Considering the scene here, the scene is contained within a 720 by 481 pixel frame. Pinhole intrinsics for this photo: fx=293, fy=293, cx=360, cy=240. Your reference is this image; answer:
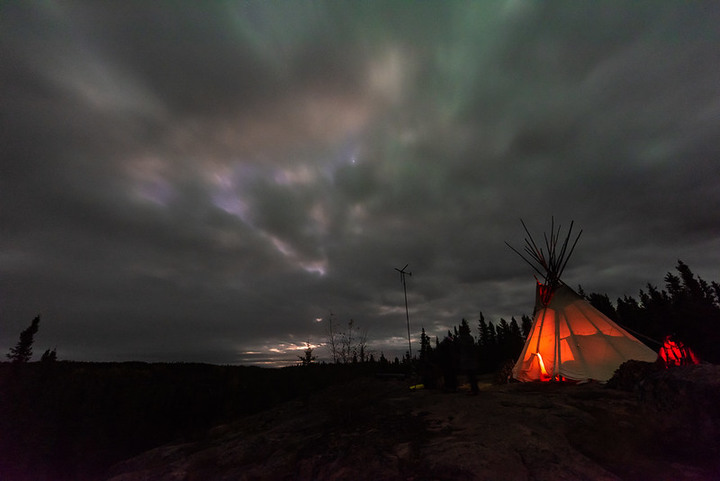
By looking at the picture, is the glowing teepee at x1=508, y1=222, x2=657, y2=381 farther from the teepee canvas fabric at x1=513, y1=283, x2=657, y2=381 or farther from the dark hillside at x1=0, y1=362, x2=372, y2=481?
the dark hillside at x1=0, y1=362, x2=372, y2=481

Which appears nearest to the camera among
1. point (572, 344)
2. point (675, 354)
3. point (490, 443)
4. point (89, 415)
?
point (490, 443)

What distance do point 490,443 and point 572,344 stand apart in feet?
35.0

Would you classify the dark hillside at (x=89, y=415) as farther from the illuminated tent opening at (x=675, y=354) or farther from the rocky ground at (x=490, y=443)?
the illuminated tent opening at (x=675, y=354)

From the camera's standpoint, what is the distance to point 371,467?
4.92 meters

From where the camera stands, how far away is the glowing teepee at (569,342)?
12109 millimetres

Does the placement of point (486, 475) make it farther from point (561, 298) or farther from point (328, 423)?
point (561, 298)

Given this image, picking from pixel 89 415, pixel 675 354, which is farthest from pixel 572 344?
pixel 89 415

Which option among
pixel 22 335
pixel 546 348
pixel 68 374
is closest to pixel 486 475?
pixel 546 348

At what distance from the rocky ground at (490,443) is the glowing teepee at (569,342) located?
3.84m

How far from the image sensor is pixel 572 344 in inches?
513

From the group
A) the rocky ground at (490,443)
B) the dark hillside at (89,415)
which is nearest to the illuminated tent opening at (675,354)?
the rocky ground at (490,443)

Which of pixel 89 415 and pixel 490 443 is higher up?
pixel 89 415

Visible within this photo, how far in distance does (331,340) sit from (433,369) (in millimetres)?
7429

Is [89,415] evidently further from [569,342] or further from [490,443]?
[569,342]
